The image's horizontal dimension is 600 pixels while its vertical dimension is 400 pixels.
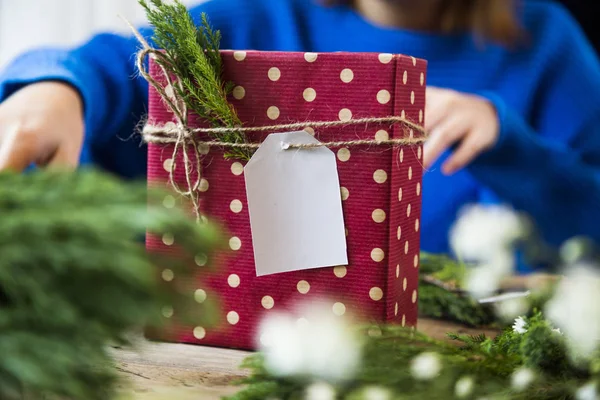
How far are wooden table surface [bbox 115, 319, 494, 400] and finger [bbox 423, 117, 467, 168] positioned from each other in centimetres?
41

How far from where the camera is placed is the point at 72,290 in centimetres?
40

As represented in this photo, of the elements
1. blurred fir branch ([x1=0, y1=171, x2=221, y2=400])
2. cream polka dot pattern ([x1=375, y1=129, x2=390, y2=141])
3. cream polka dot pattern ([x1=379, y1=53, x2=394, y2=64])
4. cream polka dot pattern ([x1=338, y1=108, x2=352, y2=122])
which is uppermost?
cream polka dot pattern ([x1=379, y1=53, x2=394, y2=64])

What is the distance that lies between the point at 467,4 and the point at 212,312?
5.04ft

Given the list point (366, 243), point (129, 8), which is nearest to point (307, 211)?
point (366, 243)

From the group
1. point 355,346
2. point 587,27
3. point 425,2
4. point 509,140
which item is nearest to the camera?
point 355,346

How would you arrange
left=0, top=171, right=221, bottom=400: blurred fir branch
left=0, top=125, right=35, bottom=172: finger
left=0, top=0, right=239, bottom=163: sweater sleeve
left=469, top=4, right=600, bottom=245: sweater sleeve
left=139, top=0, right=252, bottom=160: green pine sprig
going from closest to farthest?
left=0, top=171, right=221, bottom=400: blurred fir branch → left=139, top=0, right=252, bottom=160: green pine sprig → left=0, top=125, right=35, bottom=172: finger → left=0, top=0, right=239, bottom=163: sweater sleeve → left=469, top=4, right=600, bottom=245: sweater sleeve

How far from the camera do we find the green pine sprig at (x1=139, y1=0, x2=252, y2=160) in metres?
0.73

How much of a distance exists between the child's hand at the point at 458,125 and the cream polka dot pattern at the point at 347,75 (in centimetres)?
46

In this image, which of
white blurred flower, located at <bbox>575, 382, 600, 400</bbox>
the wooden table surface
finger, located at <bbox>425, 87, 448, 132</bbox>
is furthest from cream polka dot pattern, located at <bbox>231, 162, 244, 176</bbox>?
finger, located at <bbox>425, 87, 448, 132</bbox>

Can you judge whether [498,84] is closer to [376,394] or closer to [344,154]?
[344,154]

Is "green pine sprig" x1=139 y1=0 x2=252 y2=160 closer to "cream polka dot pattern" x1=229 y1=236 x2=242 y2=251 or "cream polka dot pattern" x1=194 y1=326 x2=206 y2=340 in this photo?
"cream polka dot pattern" x1=229 y1=236 x2=242 y2=251

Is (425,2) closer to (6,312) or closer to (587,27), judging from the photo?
(587,27)

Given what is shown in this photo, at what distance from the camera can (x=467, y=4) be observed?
1.76 meters

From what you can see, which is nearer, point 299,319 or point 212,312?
point 212,312
